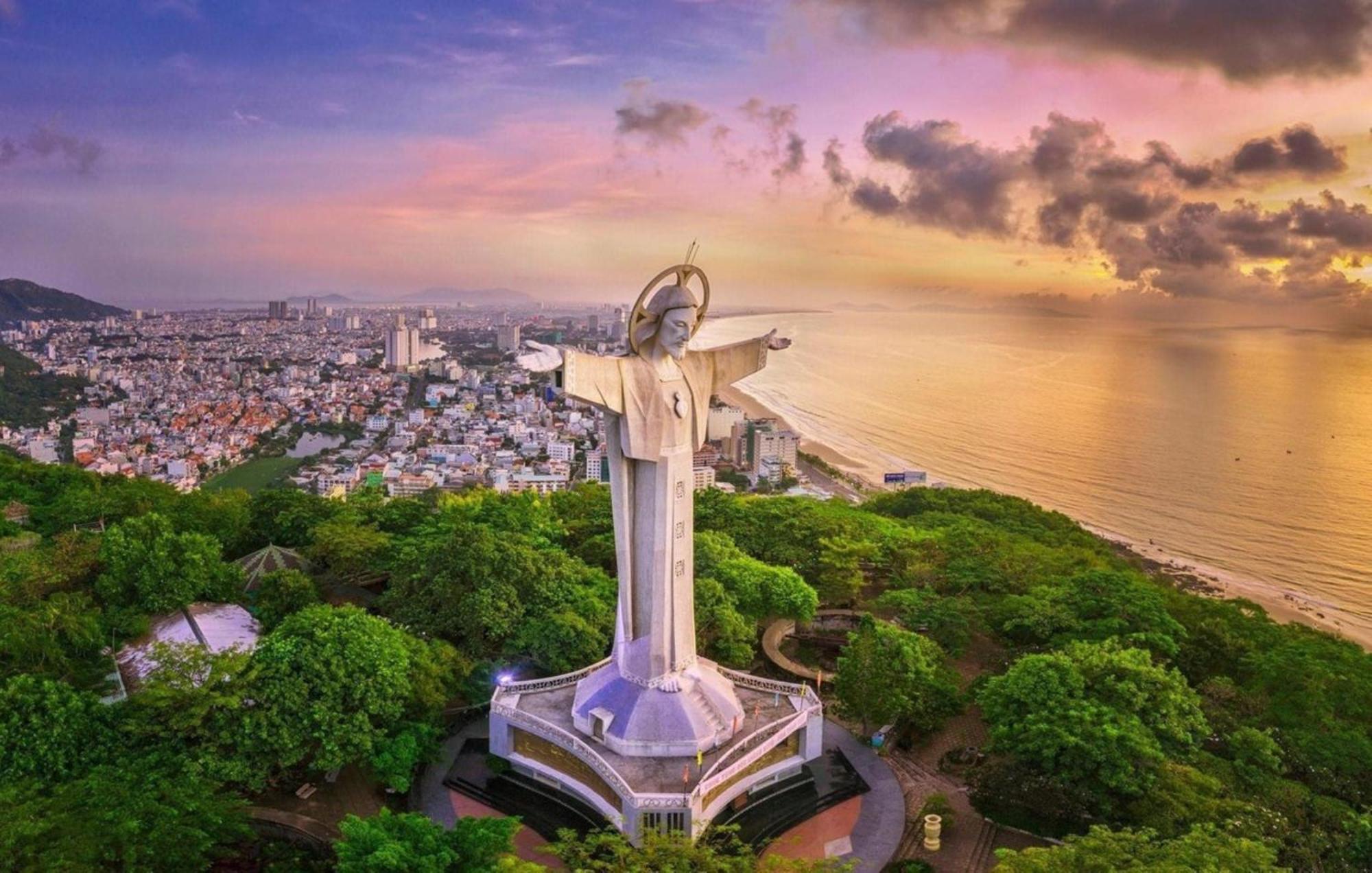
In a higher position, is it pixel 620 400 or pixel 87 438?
pixel 620 400

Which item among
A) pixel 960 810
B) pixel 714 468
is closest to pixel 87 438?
pixel 714 468

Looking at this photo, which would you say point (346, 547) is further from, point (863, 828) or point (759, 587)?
point (863, 828)

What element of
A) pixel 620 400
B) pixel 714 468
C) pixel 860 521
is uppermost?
pixel 620 400

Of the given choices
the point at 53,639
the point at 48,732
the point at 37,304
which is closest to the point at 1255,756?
the point at 48,732

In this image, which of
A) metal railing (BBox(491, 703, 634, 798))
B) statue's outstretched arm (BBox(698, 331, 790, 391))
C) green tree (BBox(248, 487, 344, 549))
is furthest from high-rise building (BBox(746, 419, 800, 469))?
metal railing (BBox(491, 703, 634, 798))

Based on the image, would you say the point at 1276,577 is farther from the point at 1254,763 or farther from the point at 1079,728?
the point at 1079,728

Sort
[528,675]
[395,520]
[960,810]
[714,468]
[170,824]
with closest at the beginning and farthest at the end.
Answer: [170,824] < [960,810] < [528,675] < [395,520] < [714,468]

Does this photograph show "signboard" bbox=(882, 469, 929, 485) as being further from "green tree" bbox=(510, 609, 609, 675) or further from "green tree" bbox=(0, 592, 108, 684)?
"green tree" bbox=(0, 592, 108, 684)
